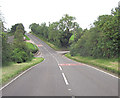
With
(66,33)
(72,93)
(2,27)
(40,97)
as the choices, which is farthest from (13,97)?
(66,33)

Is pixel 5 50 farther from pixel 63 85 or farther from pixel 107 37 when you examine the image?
pixel 107 37

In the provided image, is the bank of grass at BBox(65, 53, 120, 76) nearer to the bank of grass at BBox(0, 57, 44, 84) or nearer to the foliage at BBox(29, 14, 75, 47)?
the bank of grass at BBox(0, 57, 44, 84)

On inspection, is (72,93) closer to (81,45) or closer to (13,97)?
(13,97)

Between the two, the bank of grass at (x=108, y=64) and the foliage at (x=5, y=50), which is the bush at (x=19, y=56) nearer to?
the foliage at (x=5, y=50)

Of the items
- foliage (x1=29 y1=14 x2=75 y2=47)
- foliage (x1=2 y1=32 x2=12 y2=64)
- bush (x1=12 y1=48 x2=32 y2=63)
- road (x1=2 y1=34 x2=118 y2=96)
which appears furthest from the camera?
foliage (x1=29 y1=14 x2=75 y2=47)

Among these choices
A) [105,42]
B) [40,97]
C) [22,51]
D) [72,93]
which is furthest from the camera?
[22,51]

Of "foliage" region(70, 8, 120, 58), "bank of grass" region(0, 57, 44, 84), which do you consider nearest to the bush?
"bank of grass" region(0, 57, 44, 84)

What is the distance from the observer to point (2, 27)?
18656mm

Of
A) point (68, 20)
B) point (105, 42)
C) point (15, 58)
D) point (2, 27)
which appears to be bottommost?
point (15, 58)

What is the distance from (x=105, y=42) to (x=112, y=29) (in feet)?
8.57

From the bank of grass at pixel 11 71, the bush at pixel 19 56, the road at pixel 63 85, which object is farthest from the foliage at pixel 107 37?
the bush at pixel 19 56

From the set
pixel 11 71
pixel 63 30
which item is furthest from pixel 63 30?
pixel 11 71

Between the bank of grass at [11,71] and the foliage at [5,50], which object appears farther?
the foliage at [5,50]

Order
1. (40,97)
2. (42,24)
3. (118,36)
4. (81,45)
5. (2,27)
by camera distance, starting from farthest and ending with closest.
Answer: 1. (42,24)
2. (81,45)
3. (118,36)
4. (2,27)
5. (40,97)
